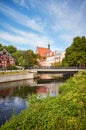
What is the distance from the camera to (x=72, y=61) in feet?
287

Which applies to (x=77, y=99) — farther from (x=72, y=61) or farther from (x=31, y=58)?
(x=31, y=58)

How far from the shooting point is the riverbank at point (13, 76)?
58250 millimetres

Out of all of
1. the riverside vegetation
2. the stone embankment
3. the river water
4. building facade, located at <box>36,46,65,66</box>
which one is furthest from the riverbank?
building facade, located at <box>36,46,65,66</box>

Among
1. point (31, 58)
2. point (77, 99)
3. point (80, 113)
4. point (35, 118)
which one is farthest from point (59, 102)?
point (31, 58)

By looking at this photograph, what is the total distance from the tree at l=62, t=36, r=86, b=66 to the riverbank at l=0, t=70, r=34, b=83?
2196cm

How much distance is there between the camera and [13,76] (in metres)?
63.4

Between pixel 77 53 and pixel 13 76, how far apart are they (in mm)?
35996

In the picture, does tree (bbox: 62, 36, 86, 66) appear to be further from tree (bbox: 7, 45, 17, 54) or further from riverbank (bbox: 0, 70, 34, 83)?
tree (bbox: 7, 45, 17, 54)

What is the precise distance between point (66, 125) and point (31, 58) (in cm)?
9129

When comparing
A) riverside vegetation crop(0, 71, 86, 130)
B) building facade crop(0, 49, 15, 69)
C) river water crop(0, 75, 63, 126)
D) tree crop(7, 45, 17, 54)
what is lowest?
river water crop(0, 75, 63, 126)

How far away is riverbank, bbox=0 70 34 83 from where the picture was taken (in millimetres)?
58250

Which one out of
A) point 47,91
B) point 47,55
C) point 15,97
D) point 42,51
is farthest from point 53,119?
point 42,51

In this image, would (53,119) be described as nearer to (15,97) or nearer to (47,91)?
(15,97)

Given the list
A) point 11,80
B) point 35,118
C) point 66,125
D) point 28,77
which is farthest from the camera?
point 28,77
